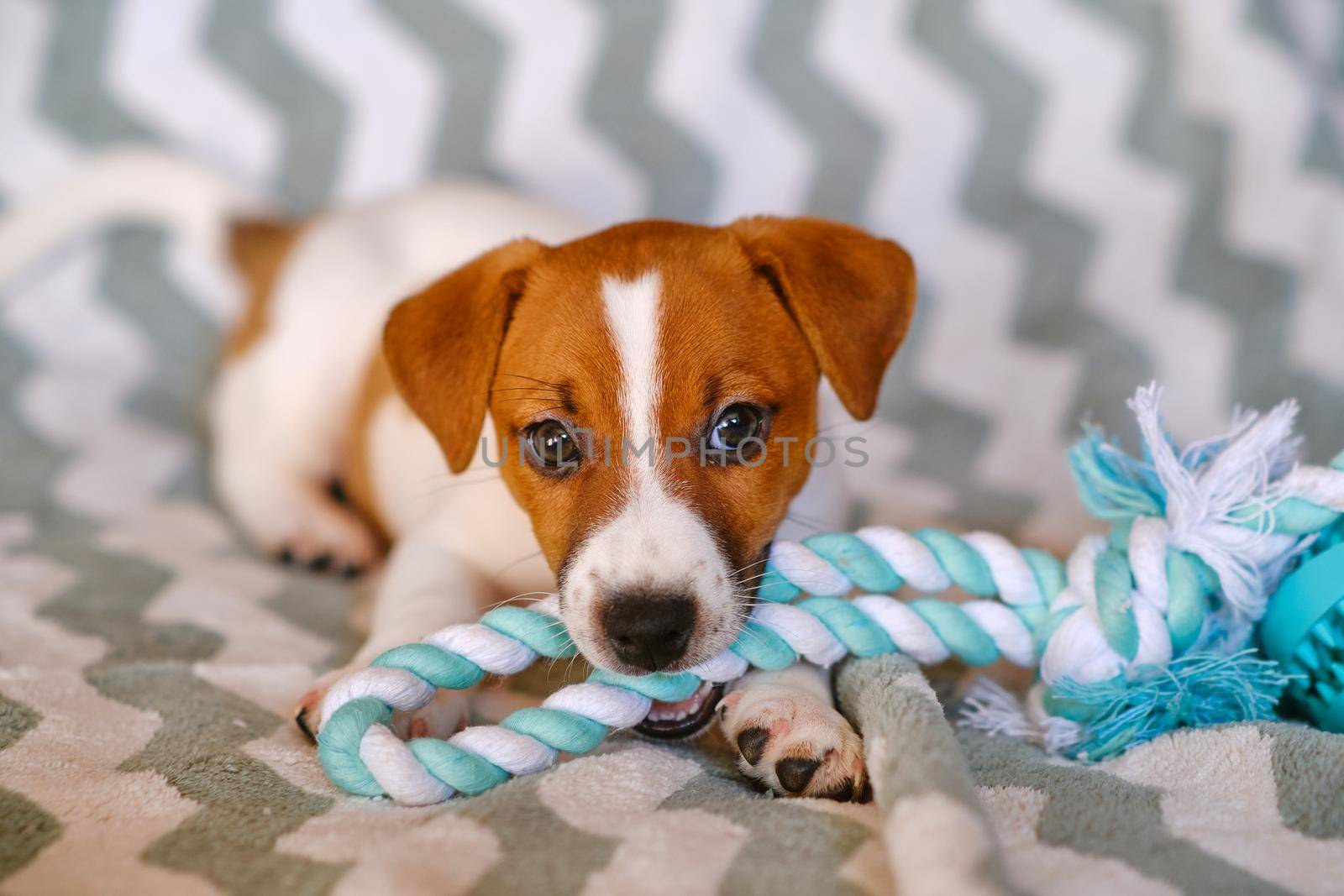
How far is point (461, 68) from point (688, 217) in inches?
41.2

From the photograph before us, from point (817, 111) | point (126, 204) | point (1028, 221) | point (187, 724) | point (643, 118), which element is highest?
point (817, 111)

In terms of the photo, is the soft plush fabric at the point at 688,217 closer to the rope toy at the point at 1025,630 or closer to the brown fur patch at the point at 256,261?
the rope toy at the point at 1025,630

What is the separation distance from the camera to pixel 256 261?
12.6 ft

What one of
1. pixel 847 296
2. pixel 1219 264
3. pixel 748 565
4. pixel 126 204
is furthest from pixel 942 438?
pixel 126 204

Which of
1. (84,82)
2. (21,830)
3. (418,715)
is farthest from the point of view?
(84,82)

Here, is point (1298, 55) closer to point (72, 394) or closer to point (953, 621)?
point (953, 621)

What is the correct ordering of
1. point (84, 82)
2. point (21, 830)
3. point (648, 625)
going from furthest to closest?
point (84, 82) → point (648, 625) → point (21, 830)

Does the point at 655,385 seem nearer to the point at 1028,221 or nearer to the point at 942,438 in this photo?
the point at 942,438

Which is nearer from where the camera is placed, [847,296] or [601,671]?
[601,671]

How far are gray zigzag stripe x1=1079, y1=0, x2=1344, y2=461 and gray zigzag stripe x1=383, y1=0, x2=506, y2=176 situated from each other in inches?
86.2

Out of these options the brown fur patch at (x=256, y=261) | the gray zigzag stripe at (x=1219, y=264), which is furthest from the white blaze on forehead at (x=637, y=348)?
the gray zigzag stripe at (x=1219, y=264)

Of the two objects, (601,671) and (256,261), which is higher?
(256,261)

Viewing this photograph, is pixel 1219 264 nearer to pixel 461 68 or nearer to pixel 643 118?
pixel 643 118

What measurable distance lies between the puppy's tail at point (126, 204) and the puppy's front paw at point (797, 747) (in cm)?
293
